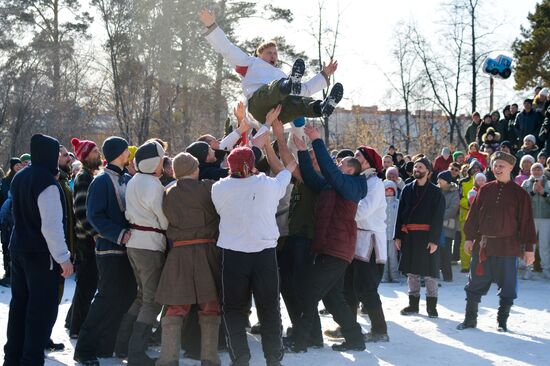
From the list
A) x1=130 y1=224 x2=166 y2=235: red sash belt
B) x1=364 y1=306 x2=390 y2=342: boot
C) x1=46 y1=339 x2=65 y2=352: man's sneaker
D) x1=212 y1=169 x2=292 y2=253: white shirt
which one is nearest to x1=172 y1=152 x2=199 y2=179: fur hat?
x1=212 y1=169 x2=292 y2=253: white shirt

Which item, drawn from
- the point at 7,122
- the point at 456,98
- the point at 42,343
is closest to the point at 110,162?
the point at 42,343

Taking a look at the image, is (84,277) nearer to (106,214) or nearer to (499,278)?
(106,214)

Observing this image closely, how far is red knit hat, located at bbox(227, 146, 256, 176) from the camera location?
243 inches

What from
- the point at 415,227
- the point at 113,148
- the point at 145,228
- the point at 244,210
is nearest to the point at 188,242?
the point at 145,228

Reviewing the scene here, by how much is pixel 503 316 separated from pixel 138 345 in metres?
4.52

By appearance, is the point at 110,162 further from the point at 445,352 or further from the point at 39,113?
the point at 39,113

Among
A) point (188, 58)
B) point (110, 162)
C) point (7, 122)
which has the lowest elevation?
point (110, 162)

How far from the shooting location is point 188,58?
94.4 ft

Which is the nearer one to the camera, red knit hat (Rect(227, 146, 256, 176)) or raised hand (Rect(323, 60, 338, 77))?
red knit hat (Rect(227, 146, 256, 176))

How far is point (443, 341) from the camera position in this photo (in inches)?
308

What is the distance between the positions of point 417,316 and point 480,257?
1416mm

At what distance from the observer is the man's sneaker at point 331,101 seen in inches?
248

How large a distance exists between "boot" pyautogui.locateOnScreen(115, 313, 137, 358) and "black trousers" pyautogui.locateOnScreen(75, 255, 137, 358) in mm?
120

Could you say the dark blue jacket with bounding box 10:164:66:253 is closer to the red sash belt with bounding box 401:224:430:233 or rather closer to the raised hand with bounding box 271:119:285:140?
the raised hand with bounding box 271:119:285:140
